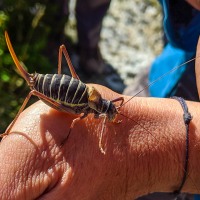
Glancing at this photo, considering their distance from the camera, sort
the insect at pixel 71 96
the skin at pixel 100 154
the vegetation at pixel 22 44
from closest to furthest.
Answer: the skin at pixel 100 154, the insect at pixel 71 96, the vegetation at pixel 22 44

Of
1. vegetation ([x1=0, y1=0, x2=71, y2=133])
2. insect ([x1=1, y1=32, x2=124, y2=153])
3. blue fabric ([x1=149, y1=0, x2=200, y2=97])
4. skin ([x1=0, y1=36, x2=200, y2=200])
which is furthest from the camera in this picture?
vegetation ([x1=0, y1=0, x2=71, y2=133])

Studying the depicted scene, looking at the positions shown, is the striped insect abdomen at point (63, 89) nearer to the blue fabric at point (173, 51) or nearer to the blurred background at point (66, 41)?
the blue fabric at point (173, 51)

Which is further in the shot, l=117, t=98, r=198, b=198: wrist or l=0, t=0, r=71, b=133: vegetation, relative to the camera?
l=0, t=0, r=71, b=133: vegetation

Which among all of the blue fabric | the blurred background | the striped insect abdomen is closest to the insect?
the striped insect abdomen

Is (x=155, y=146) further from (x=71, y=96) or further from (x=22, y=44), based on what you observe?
Answer: (x=22, y=44)

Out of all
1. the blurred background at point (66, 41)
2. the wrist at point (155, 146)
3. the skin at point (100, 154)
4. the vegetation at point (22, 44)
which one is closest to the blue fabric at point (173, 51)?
the blurred background at point (66, 41)

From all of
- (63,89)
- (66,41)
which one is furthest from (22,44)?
(63,89)

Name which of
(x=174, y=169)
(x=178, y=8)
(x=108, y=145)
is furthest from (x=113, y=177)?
(x=178, y=8)

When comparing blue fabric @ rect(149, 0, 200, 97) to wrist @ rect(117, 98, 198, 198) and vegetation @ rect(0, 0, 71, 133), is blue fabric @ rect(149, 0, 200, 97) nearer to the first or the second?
wrist @ rect(117, 98, 198, 198)
